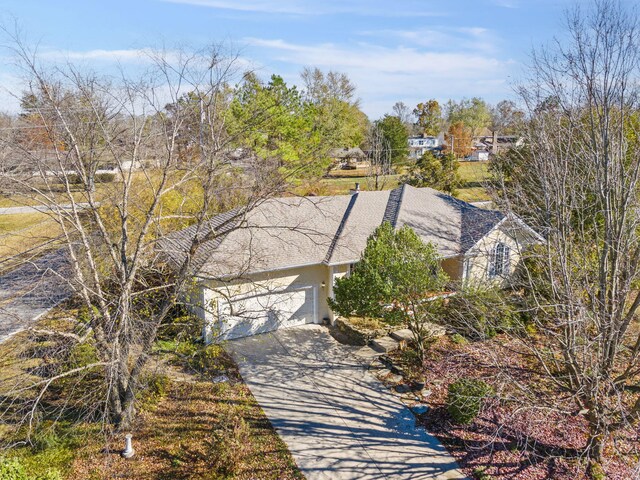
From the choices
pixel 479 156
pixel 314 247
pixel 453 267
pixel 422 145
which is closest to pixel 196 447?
pixel 314 247

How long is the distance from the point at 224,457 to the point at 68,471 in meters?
3.41

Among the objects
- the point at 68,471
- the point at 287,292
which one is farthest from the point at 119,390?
the point at 287,292

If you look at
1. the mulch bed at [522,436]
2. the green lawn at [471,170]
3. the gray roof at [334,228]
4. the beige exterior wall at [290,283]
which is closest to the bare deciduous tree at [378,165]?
the green lawn at [471,170]

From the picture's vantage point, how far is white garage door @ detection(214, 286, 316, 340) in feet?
51.0

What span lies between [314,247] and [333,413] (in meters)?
6.55

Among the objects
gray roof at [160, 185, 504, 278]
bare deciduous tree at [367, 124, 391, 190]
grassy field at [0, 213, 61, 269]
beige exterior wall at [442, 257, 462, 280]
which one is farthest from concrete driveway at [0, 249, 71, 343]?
bare deciduous tree at [367, 124, 391, 190]

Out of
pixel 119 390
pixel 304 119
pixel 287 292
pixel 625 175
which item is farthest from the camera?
pixel 304 119

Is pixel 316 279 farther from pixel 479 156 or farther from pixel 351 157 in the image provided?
pixel 479 156

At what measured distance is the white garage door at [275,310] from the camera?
15.5 meters

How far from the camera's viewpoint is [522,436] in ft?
33.7

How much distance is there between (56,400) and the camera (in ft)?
38.4

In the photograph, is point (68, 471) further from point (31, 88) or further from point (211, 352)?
point (31, 88)

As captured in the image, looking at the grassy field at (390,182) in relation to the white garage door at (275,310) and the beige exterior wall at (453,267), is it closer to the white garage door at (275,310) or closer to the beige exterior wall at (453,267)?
the beige exterior wall at (453,267)

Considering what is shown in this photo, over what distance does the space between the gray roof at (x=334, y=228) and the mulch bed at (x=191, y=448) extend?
4.27 meters
